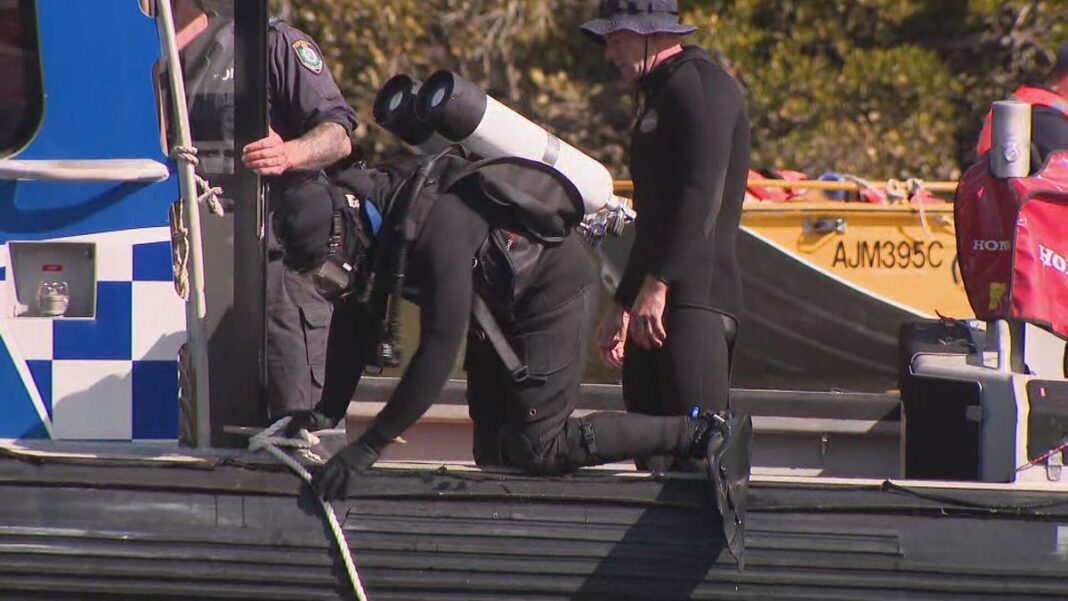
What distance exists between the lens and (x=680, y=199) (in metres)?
3.26

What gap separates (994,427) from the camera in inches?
130

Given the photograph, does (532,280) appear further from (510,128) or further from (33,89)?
(33,89)

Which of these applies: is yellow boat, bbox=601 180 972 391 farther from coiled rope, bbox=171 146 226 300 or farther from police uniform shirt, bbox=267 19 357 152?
coiled rope, bbox=171 146 226 300

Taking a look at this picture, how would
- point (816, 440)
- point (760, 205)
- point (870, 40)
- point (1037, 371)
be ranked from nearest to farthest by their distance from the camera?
point (1037, 371), point (816, 440), point (760, 205), point (870, 40)

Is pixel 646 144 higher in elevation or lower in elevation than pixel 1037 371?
higher

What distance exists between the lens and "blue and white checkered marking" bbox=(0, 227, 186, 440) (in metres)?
3.24

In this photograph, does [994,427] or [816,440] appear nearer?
[994,427]

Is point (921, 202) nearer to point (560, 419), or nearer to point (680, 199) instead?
point (680, 199)

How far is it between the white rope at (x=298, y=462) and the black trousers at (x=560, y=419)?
1.32 ft

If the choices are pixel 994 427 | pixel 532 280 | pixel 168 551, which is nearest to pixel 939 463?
pixel 994 427

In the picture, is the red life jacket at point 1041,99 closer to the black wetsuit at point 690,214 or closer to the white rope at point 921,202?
the white rope at point 921,202

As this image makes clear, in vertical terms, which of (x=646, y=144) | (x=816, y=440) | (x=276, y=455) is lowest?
(x=816, y=440)

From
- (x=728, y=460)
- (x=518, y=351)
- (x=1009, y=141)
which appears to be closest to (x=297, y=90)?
(x=518, y=351)

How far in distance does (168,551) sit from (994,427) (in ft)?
5.66
